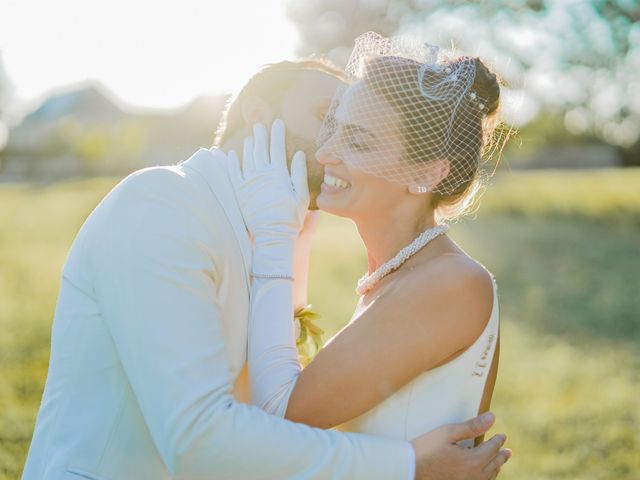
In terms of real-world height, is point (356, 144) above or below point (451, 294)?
above

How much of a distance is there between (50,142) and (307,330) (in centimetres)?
5643

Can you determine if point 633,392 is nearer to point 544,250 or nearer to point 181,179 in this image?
point 181,179

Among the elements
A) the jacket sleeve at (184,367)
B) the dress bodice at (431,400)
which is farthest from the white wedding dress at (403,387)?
the jacket sleeve at (184,367)

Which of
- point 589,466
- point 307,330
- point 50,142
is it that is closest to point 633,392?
point 589,466

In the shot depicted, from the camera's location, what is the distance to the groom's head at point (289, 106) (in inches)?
129

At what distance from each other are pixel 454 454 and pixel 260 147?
135 cm

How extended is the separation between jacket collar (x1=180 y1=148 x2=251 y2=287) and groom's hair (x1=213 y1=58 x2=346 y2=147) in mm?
505

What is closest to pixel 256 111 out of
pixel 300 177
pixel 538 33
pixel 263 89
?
pixel 263 89

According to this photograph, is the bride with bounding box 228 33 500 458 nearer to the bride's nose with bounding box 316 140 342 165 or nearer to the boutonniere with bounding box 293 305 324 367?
the bride's nose with bounding box 316 140 342 165

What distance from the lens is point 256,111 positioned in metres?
3.32

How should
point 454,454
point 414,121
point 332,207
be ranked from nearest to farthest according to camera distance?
point 454,454
point 414,121
point 332,207

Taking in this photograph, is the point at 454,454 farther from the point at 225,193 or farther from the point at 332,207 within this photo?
the point at 225,193

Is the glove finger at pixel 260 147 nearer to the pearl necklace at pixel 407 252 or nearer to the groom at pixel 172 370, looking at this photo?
the groom at pixel 172 370

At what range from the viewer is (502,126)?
329cm
